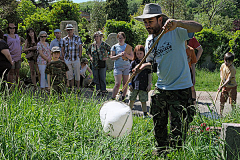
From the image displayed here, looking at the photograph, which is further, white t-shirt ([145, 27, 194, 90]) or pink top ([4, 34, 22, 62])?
pink top ([4, 34, 22, 62])

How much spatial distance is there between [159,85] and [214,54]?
41.0ft

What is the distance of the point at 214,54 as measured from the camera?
14617 millimetres

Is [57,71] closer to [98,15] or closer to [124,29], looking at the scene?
[124,29]

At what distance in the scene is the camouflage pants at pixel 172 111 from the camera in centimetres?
303

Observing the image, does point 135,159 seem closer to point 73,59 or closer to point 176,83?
point 176,83

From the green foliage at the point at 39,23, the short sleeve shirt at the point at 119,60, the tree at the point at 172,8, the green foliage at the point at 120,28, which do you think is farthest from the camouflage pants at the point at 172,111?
the tree at the point at 172,8

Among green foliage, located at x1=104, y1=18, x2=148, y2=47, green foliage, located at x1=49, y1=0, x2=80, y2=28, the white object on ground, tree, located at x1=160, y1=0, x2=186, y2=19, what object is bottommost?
the white object on ground

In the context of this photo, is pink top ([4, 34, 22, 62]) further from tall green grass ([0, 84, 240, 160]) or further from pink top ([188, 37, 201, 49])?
pink top ([188, 37, 201, 49])

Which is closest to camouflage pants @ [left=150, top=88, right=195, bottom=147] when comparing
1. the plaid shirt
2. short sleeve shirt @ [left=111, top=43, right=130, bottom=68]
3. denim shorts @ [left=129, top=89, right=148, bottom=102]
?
denim shorts @ [left=129, top=89, right=148, bottom=102]

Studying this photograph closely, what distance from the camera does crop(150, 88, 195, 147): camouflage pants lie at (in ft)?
9.93

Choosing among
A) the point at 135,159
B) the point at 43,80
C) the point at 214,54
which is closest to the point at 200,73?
the point at 214,54

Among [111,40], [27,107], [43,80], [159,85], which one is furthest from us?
[111,40]

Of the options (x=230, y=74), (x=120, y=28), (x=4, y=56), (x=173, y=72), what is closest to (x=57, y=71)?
(x=4, y=56)

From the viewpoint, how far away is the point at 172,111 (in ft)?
10.0
